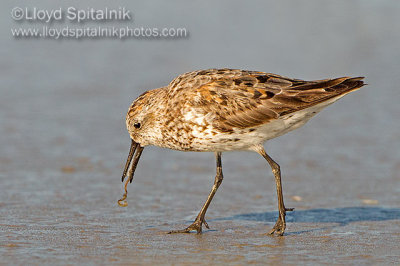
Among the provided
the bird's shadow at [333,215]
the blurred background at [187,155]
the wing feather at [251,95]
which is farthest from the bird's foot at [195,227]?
the wing feather at [251,95]

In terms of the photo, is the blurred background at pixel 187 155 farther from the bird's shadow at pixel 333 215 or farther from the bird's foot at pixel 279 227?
the bird's foot at pixel 279 227

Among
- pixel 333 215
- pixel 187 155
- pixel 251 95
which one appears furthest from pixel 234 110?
pixel 187 155

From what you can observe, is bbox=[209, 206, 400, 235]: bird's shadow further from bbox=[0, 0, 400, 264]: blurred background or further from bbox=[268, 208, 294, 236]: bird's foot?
bbox=[268, 208, 294, 236]: bird's foot

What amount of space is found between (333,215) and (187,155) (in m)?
4.05

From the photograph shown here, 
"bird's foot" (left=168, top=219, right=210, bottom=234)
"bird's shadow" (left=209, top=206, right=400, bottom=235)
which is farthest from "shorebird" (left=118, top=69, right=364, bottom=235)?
"bird's shadow" (left=209, top=206, right=400, bottom=235)

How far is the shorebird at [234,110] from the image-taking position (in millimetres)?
9047

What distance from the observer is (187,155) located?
13.2 meters

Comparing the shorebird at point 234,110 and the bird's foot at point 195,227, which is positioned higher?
the shorebird at point 234,110

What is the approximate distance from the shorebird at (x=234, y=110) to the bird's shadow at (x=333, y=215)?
65 centimetres

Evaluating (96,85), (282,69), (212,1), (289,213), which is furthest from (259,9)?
(289,213)

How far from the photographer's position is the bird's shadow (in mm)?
9604

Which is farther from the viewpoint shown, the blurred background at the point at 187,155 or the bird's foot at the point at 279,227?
the bird's foot at the point at 279,227

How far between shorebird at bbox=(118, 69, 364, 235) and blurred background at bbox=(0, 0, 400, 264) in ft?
3.30

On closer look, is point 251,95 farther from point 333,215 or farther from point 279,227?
point 333,215
